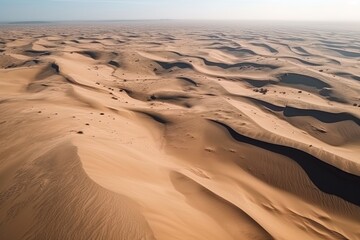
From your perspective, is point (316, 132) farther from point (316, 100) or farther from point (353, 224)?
point (353, 224)

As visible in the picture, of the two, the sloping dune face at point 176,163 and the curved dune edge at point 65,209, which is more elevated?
the curved dune edge at point 65,209

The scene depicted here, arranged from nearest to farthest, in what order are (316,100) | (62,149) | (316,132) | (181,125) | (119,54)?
(62,149) < (181,125) < (316,132) < (316,100) < (119,54)

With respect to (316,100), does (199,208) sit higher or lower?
higher

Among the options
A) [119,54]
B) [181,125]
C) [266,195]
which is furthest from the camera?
[119,54]

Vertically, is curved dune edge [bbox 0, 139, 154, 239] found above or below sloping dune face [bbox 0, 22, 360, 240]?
above

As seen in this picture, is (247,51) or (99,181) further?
(247,51)

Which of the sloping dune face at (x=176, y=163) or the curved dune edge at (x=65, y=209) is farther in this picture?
the sloping dune face at (x=176, y=163)

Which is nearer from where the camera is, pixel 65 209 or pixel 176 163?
pixel 65 209

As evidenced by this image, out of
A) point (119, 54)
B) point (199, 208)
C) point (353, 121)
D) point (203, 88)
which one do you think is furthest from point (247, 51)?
point (199, 208)

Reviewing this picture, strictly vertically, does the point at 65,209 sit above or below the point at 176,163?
above
